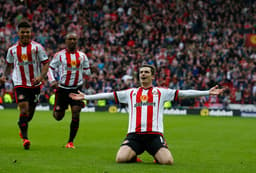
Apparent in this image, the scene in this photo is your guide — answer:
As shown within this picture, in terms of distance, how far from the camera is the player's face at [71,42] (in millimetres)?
11336

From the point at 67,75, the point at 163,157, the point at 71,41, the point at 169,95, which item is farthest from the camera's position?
the point at 67,75

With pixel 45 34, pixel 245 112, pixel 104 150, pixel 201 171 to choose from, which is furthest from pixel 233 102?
pixel 201 171

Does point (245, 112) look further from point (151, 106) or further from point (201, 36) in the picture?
point (151, 106)

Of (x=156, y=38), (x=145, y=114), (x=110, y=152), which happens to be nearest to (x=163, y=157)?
(x=145, y=114)

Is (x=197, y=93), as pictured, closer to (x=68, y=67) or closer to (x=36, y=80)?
(x=36, y=80)

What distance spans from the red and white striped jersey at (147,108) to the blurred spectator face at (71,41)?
2691 millimetres

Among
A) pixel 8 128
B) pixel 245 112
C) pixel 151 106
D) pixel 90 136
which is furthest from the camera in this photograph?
pixel 245 112

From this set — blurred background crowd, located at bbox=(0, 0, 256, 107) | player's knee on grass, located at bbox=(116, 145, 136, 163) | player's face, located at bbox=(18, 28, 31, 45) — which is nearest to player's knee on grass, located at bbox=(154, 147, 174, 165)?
player's knee on grass, located at bbox=(116, 145, 136, 163)

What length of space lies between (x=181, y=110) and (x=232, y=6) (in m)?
9.31

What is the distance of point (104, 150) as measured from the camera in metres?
11.0

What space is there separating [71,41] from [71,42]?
0.03 metres

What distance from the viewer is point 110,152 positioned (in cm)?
1059

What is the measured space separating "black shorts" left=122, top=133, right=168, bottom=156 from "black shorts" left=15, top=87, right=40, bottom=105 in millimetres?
2970

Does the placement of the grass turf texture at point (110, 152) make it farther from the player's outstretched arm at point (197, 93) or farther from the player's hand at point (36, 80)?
the player's hand at point (36, 80)
